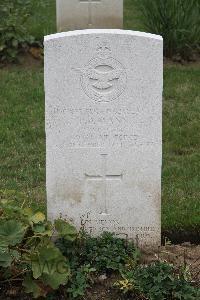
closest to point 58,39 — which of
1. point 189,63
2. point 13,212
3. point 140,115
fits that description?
point 140,115

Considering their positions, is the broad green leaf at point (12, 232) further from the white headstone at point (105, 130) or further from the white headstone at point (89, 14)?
the white headstone at point (89, 14)

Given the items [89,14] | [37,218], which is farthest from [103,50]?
[89,14]

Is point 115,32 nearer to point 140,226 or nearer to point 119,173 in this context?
point 119,173

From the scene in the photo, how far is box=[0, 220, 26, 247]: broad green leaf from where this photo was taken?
391 cm

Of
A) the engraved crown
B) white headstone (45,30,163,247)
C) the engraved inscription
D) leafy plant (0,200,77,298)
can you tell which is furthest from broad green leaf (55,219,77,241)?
the engraved crown

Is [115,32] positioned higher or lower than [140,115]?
higher

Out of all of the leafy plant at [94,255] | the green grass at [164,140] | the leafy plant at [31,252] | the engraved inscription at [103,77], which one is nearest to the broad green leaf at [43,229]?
the leafy plant at [31,252]

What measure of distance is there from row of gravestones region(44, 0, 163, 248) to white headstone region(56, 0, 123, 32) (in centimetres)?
527

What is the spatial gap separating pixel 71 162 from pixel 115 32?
78 centimetres

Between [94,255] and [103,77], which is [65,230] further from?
[103,77]

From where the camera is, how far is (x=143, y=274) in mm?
4066

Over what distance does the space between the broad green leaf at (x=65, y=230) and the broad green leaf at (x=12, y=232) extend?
0.33m

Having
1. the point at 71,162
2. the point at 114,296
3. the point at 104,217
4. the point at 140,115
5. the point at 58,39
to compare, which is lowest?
the point at 114,296

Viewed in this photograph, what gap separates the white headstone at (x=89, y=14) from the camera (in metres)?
9.45
